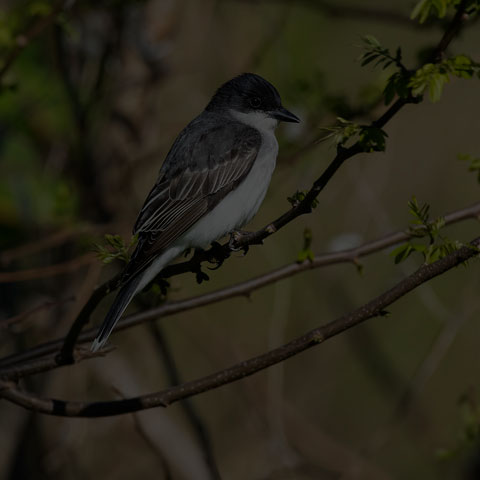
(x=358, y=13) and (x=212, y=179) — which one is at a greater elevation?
(x=358, y=13)

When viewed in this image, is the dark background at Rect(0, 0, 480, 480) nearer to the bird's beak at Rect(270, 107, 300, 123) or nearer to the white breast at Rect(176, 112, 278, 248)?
the bird's beak at Rect(270, 107, 300, 123)

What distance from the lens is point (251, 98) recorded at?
16.1 ft

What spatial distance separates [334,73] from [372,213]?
10.8 ft

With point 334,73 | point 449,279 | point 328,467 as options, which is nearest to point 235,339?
point 328,467

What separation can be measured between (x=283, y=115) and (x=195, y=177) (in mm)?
696

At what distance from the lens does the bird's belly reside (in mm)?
4129

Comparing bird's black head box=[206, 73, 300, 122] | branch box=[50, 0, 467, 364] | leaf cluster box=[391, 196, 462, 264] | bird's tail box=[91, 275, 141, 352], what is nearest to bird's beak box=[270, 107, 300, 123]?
bird's black head box=[206, 73, 300, 122]

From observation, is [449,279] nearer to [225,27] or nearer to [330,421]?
[330,421]

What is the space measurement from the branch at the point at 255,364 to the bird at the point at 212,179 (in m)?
0.87

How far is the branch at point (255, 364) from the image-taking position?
2.34m

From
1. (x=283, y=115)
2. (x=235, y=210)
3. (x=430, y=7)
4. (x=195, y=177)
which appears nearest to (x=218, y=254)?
(x=235, y=210)

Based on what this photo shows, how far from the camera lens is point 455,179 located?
21.5ft

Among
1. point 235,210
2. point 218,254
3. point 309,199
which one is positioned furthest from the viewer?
point 235,210

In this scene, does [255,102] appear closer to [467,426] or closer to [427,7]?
[467,426]
